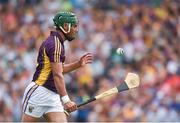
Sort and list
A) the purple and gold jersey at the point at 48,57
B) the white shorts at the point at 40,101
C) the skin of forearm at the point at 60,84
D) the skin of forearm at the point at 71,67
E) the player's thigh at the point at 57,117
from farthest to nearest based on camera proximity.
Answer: the skin of forearm at the point at 71,67
the white shorts at the point at 40,101
the player's thigh at the point at 57,117
the purple and gold jersey at the point at 48,57
the skin of forearm at the point at 60,84

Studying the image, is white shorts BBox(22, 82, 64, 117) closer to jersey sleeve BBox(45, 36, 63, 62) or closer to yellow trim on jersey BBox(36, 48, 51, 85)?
yellow trim on jersey BBox(36, 48, 51, 85)

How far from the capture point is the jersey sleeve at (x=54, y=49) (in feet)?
34.6

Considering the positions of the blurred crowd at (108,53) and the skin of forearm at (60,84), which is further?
the blurred crowd at (108,53)

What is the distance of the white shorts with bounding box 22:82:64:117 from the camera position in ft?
35.6

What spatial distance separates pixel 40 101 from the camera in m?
10.9

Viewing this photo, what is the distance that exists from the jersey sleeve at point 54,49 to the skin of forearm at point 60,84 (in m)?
0.21

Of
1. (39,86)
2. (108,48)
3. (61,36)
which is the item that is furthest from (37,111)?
(108,48)

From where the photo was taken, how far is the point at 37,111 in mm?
10914

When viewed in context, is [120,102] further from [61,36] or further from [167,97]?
[61,36]

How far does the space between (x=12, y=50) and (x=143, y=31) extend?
9.93 ft

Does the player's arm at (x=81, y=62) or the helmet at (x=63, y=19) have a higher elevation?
the helmet at (x=63, y=19)

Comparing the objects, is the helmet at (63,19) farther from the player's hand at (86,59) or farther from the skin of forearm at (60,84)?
the skin of forearm at (60,84)

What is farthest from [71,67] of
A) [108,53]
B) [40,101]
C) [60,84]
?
[108,53]

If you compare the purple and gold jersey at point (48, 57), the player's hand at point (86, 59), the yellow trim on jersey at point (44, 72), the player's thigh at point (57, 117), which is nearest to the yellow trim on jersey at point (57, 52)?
the purple and gold jersey at point (48, 57)
